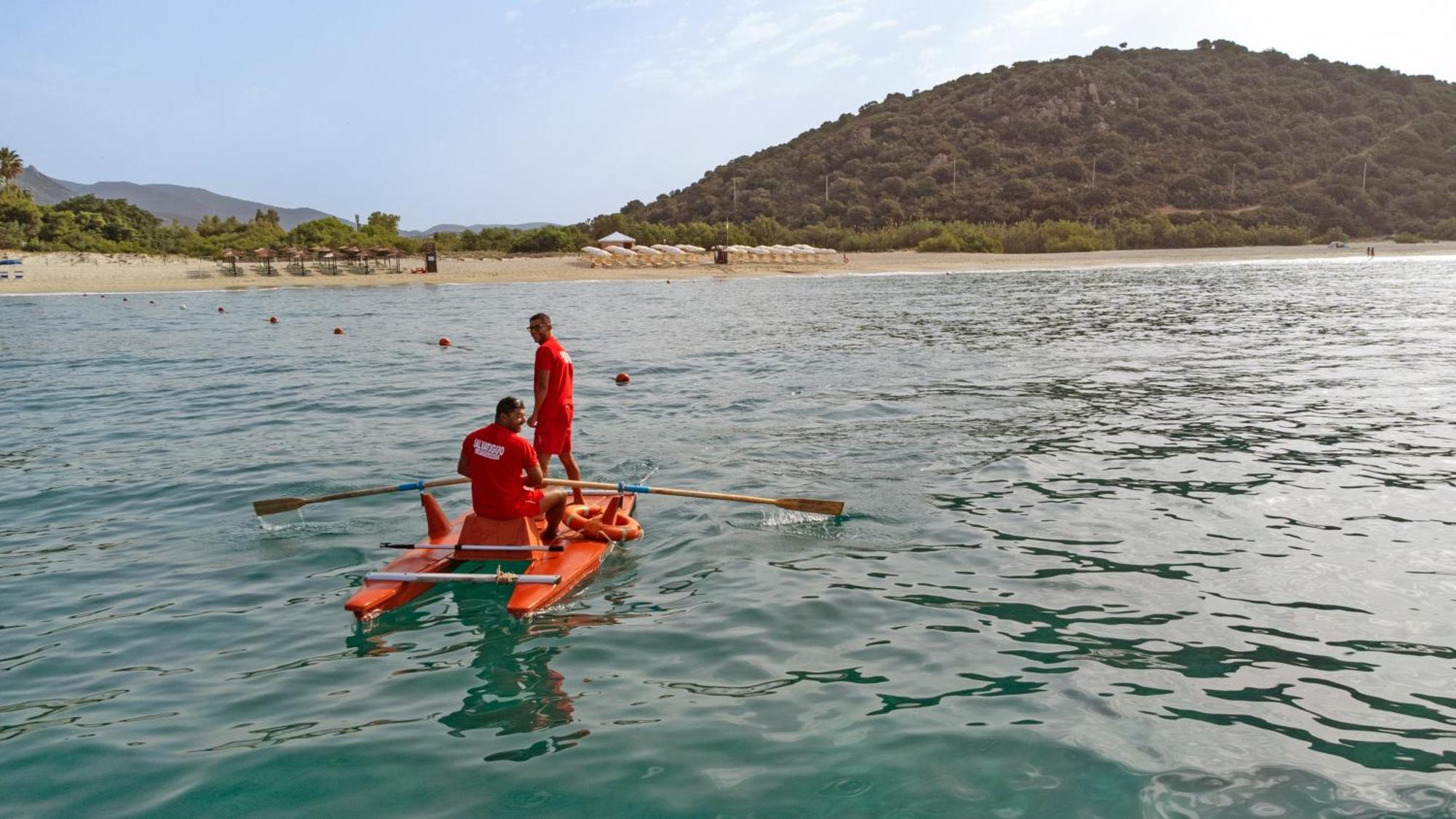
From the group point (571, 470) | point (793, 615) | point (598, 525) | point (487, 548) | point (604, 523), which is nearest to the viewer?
point (793, 615)

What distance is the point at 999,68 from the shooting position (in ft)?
414

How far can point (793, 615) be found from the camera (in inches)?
305

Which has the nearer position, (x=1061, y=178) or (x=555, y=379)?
(x=555, y=379)

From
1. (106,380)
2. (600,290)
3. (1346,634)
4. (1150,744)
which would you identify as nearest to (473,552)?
(1150,744)

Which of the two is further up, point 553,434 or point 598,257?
point 598,257

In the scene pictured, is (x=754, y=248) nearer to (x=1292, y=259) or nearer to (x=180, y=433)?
(x=1292, y=259)

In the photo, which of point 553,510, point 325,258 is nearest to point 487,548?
point 553,510

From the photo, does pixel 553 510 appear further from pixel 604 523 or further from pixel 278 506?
pixel 278 506

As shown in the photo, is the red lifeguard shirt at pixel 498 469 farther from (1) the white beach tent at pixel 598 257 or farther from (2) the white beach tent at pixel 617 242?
(2) the white beach tent at pixel 617 242

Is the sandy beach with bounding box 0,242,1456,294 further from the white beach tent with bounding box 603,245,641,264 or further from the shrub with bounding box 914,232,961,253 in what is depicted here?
the shrub with bounding box 914,232,961,253

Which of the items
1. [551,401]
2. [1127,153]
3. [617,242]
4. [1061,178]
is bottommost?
[551,401]

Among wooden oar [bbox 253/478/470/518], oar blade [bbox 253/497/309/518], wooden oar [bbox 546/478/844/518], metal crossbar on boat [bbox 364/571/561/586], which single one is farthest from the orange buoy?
oar blade [bbox 253/497/309/518]

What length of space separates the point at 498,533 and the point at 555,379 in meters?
2.20

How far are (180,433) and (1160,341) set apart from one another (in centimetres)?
2110
